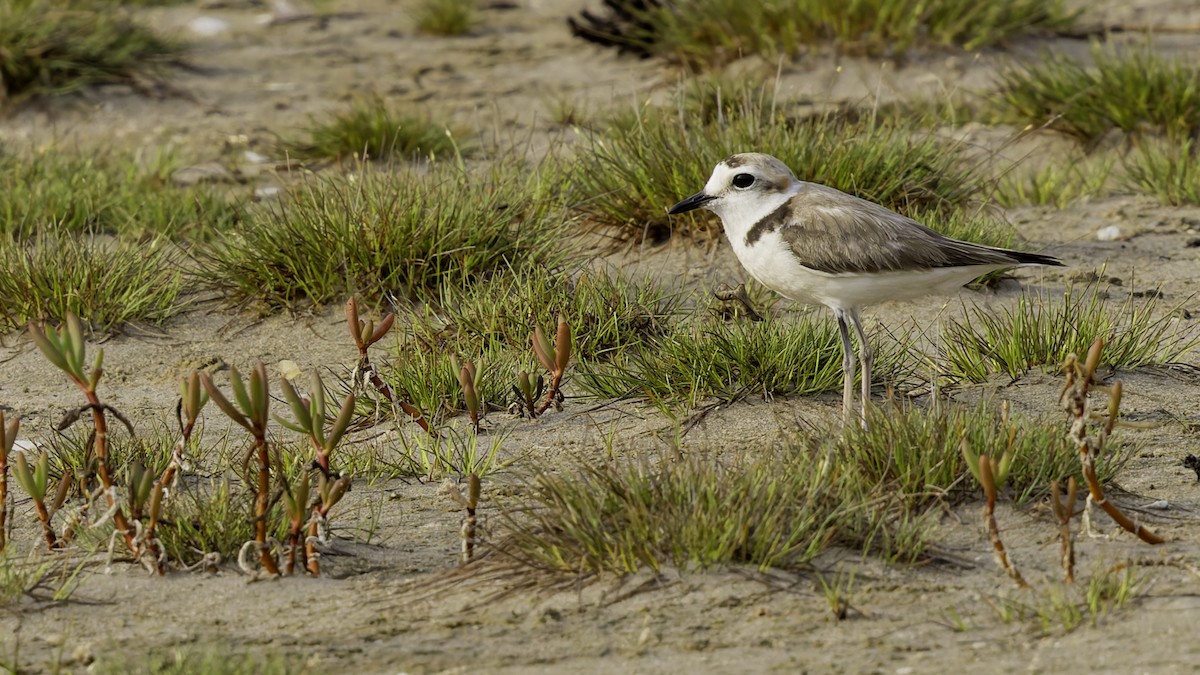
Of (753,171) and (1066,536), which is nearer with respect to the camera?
(1066,536)

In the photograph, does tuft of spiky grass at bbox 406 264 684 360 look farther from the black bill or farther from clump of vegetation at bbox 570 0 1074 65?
clump of vegetation at bbox 570 0 1074 65

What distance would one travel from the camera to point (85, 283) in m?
6.09

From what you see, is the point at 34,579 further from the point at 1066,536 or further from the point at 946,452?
the point at 1066,536

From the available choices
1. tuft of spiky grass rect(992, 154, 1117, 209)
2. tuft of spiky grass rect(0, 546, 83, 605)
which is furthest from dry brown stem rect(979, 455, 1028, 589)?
tuft of spiky grass rect(992, 154, 1117, 209)

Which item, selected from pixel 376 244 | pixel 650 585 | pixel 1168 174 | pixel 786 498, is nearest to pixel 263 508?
pixel 650 585

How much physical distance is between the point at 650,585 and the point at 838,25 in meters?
5.94

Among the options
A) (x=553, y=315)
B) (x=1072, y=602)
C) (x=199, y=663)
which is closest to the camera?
(x=199, y=663)

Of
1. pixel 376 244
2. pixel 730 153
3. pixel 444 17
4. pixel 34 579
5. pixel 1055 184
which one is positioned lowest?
pixel 34 579

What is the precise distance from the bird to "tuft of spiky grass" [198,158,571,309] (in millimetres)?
1363

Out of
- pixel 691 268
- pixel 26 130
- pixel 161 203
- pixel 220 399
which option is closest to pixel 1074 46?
pixel 691 268

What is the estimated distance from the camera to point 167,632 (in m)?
3.69

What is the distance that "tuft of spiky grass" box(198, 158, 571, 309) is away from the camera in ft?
20.0

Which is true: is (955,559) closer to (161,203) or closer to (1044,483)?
(1044,483)

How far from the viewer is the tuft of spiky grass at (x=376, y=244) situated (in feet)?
20.0
